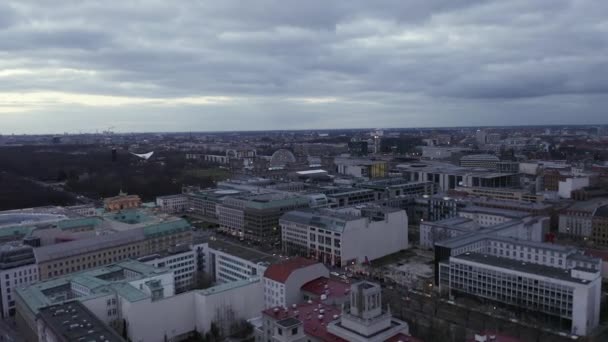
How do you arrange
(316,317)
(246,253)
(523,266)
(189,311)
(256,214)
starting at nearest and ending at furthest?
1. (316,317)
2. (189,311)
3. (523,266)
4. (246,253)
5. (256,214)

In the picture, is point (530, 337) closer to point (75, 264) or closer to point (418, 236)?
point (418, 236)

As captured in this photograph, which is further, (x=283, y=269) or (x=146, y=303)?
(x=283, y=269)

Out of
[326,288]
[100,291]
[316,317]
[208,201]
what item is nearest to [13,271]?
[100,291]

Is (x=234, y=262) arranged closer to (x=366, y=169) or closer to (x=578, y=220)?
(x=578, y=220)

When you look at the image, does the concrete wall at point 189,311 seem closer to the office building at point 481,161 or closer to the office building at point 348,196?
the office building at point 348,196

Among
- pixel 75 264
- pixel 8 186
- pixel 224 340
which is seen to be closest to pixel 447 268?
pixel 224 340

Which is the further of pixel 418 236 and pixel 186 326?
pixel 418 236

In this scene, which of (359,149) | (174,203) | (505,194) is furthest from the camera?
(359,149)
